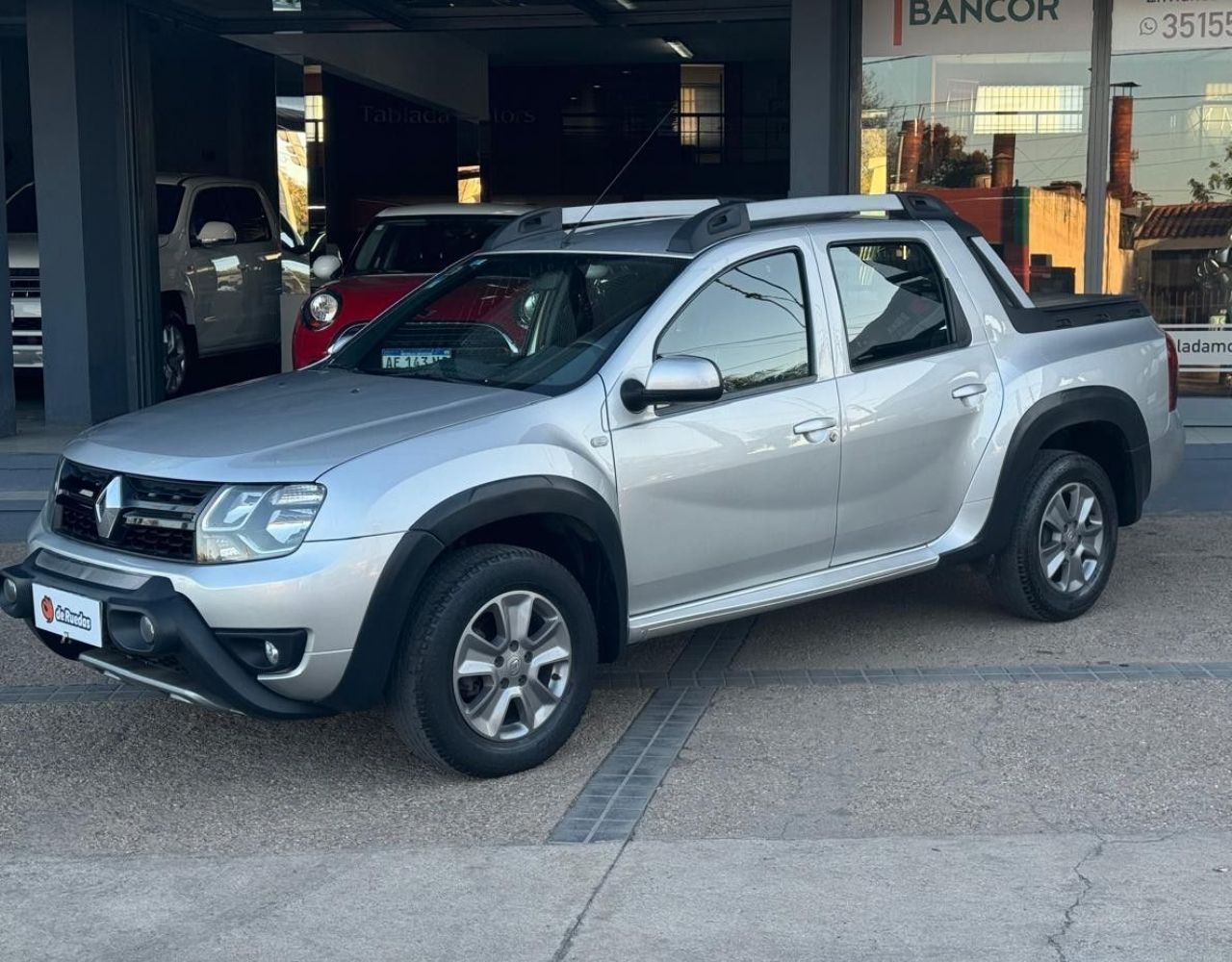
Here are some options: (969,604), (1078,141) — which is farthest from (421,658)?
(1078,141)

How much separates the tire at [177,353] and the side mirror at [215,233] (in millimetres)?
721

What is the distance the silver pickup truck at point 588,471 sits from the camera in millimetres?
4723

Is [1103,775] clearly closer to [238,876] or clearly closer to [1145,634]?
[1145,634]

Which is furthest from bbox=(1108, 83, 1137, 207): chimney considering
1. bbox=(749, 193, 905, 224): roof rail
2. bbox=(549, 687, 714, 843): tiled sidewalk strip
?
bbox=(549, 687, 714, 843): tiled sidewalk strip

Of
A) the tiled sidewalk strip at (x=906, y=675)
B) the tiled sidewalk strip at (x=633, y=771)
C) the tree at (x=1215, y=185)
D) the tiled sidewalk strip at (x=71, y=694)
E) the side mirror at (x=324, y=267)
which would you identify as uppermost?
the tree at (x=1215, y=185)

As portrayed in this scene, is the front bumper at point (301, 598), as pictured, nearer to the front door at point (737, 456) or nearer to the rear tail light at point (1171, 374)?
the front door at point (737, 456)

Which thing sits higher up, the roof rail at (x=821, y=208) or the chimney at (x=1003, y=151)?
the chimney at (x=1003, y=151)

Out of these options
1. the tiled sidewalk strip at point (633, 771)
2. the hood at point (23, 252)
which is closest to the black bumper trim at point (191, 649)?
the tiled sidewalk strip at point (633, 771)

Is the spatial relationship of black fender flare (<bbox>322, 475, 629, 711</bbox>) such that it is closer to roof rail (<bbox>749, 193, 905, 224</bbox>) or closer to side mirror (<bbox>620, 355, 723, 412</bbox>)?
side mirror (<bbox>620, 355, 723, 412</bbox>)

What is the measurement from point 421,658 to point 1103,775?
6.94 ft

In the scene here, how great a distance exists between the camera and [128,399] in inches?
444

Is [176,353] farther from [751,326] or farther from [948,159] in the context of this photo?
[751,326]

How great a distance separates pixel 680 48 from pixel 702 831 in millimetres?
16908

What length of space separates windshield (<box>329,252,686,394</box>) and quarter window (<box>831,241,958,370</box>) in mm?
744
